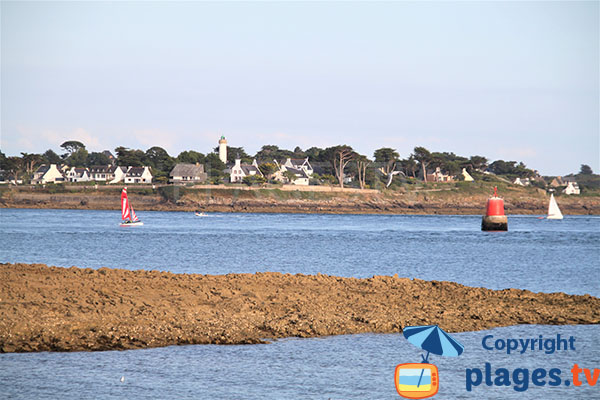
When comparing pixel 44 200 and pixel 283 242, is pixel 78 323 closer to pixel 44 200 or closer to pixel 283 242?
pixel 283 242

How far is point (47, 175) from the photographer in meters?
190

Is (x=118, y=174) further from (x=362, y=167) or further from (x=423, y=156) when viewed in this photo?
(x=423, y=156)

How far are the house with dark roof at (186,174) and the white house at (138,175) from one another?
12315 millimetres

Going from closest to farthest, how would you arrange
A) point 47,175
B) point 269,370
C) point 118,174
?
point 269,370
point 118,174
point 47,175

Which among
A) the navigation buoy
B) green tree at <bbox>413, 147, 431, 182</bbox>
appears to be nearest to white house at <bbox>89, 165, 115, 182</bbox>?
green tree at <bbox>413, 147, 431, 182</bbox>

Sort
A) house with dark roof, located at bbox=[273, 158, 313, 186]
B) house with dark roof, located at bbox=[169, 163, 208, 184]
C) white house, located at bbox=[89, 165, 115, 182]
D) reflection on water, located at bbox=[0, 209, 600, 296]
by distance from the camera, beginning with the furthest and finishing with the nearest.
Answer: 1. white house, located at bbox=[89, 165, 115, 182]
2. house with dark roof, located at bbox=[273, 158, 313, 186]
3. house with dark roof, located at bbox=[169, 163, 208, 184]
4. reflection on water, located at bbox=[0, 209, 600, 296]

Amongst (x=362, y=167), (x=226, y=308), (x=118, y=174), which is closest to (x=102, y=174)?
(x=118, y=174)

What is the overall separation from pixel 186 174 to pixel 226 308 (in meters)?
154

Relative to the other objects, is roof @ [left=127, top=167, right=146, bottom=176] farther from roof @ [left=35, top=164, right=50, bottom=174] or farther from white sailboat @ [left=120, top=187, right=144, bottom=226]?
white sailboat @ [left=120, top=187, right=144, bottom=226]

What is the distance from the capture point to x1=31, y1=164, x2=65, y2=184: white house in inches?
7466

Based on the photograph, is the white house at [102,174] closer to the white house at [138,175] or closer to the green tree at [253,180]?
the white house at [138,175]

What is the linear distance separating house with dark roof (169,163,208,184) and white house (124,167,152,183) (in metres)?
12.3

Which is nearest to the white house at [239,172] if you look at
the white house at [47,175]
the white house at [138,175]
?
the white house at [138,175]

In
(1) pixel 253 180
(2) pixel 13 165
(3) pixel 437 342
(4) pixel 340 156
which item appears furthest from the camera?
(2) pixel 13 165
